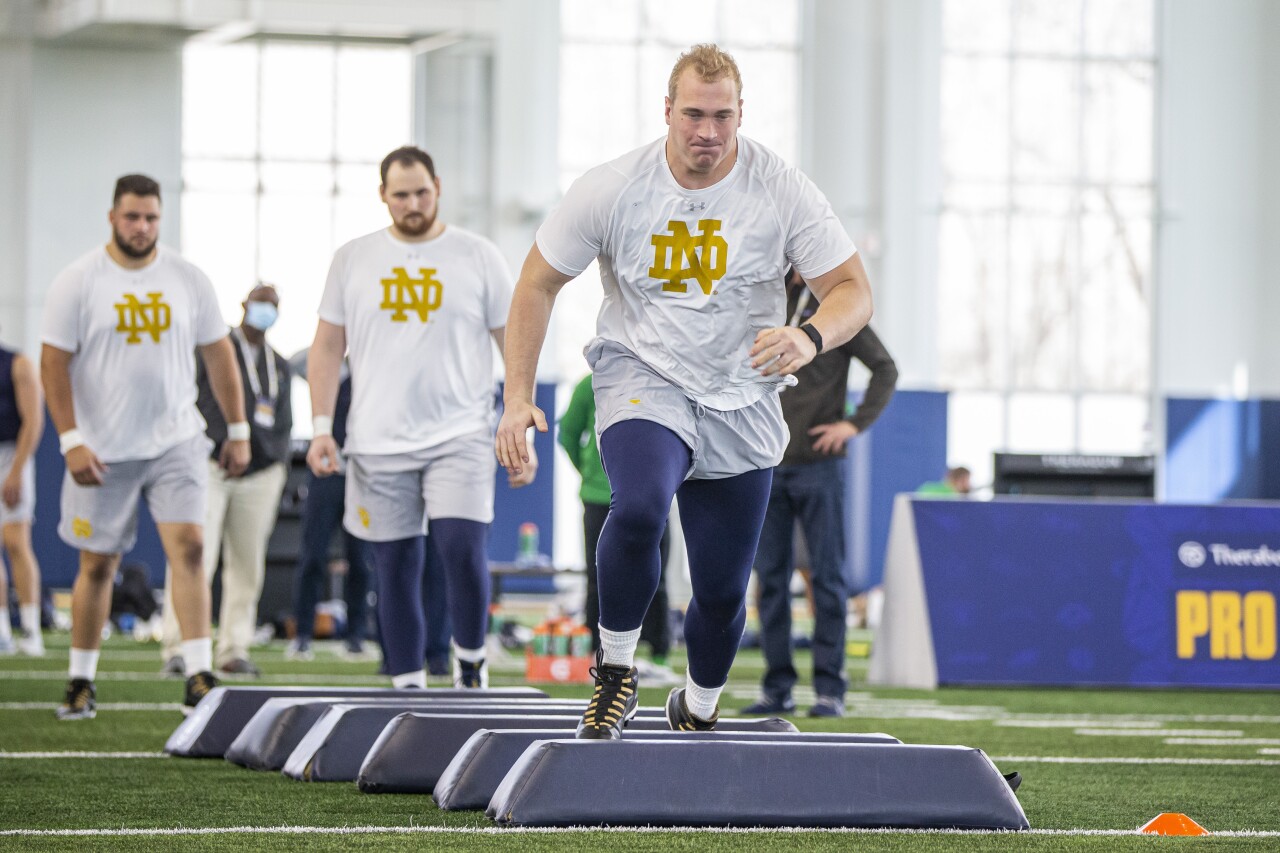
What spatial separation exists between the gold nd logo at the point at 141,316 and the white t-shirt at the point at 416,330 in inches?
32.3

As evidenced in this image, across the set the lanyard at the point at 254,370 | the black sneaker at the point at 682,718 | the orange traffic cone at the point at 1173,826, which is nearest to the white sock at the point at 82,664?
the black sneaker at the point at 682,718

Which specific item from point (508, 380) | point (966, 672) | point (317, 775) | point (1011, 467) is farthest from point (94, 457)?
point (1011, 467)

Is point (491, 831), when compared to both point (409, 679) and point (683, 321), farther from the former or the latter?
point (409, 679)

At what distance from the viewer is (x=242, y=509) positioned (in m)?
9.55

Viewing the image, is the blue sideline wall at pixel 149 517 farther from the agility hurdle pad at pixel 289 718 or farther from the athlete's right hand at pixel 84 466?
the agility hurdle pad at pixel 289 718

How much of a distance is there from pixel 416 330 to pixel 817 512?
1.92 metres

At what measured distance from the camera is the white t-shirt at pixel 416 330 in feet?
19.7

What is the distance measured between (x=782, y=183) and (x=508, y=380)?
0.75 m

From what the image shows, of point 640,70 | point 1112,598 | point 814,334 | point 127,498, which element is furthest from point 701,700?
point 640,70

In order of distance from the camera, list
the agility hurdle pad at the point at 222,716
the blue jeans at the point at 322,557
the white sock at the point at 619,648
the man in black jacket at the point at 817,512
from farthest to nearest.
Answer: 1. the blue jeans at the point at 322,557
2. the man in black jacket at the point at 817,512
3. the agility hurdle pad at the point at 222,716
4. the white sock at the point at 619,648

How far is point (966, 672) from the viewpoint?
9180 mm

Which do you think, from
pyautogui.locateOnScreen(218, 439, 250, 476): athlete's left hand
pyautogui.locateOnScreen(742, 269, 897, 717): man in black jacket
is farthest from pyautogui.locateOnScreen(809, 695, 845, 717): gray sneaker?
pyautogui.locateOnScreen(218, 439, 250, 476): athlete's left hand

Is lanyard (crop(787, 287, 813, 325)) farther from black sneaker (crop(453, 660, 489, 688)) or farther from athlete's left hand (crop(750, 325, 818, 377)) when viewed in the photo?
athlete's left hand (crop(750, 325, 818, 377))

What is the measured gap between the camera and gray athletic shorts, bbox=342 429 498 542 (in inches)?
235
